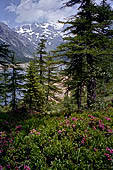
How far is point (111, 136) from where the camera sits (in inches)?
270

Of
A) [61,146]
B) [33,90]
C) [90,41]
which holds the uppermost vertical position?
[90,41]

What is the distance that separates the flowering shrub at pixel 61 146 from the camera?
17.3 ft

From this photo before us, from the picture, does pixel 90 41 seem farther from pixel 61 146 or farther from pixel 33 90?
pixel 33 90

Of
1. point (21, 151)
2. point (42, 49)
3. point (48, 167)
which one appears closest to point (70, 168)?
point (48, 167)

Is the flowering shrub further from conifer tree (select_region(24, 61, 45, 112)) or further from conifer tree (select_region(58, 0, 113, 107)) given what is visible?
conifer tree (select_region(24, 61, 45, 112))

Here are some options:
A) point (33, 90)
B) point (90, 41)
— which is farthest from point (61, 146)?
point (33, 90)

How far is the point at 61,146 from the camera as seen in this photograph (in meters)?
6.11

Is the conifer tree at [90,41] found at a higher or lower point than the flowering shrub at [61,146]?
higher

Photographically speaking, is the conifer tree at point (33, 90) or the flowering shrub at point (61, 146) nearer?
the flowering shrub at point (61, 146)

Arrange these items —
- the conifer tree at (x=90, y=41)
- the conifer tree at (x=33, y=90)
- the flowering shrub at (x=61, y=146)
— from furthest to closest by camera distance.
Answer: the conifer tree at (x=33, y=90) < the conifer tree at (x=90, y=41) < the flowering shrub at (x=61, y=146)

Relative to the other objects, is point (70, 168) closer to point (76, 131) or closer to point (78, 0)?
point (76, 131)

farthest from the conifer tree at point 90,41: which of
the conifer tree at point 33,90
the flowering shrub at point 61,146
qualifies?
the conifer tree at point 33,90

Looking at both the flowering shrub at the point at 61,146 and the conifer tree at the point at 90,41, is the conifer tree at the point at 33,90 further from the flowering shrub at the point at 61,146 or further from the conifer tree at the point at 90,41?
the flowering shrub at the point at 61,146

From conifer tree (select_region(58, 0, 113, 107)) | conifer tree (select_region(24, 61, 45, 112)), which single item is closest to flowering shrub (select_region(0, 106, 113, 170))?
conifer tree (select_region(58, 0, 113, 107))
